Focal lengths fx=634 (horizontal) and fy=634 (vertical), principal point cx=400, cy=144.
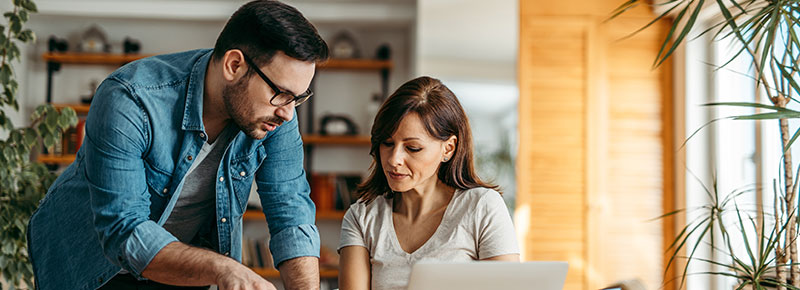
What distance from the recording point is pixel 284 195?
148 centimetres

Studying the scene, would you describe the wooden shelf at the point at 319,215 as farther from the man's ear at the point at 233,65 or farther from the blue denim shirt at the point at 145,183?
the man's ear at the point at 233,65

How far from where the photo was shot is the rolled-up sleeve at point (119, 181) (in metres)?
1.18


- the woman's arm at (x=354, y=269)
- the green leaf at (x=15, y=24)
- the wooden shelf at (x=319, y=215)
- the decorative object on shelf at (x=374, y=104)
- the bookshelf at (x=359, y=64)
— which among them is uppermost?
the bookshelf at (x=359, y=64)

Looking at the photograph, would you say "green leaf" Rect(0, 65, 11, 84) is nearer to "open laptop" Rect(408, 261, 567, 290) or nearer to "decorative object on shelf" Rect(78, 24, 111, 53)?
"open laptop" Rect(408, 261, 567, 290)

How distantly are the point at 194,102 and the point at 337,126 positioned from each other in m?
2.84

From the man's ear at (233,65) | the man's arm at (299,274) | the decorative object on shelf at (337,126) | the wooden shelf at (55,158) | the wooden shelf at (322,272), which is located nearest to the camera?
the man's ear at (233,65)

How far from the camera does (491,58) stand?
3654mm

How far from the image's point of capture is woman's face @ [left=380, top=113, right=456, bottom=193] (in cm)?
154

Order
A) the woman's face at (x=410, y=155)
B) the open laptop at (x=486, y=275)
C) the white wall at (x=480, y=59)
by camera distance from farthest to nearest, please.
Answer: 1. the white wall at (x=480, y=59)
2. the woman's face at (x=410, y=155)
3. the open laptop at (x=486, y=275)

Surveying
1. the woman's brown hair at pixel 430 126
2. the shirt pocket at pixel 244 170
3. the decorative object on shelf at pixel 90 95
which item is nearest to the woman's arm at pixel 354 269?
the woman's brown hair at pixel 430 126

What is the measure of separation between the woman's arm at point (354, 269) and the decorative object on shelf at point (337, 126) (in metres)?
2.65

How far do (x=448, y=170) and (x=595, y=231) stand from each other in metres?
2.27

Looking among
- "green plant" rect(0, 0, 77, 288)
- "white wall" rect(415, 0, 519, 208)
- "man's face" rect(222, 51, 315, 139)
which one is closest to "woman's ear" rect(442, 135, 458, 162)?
"man's face" rect(222, 51, 315, 139)

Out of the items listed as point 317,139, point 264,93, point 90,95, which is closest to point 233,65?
point 264,93
